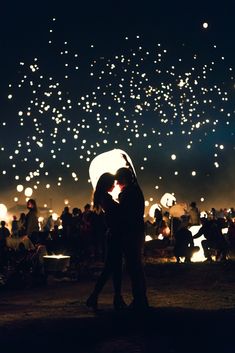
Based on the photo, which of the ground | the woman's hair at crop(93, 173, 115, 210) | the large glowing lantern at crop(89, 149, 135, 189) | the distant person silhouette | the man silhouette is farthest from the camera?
the large glowing lantern at crop(89, 149, 135, 189)

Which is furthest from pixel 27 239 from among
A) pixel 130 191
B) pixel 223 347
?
pixel 223 347

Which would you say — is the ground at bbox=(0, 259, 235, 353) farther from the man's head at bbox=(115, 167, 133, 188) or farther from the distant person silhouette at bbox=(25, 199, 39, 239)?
the distant person silhouette at bbox=(25, 199, 39, 239)

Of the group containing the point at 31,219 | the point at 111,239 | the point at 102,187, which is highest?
the point at 31,219

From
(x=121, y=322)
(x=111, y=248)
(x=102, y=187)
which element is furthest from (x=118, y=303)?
(x=102, y=187)

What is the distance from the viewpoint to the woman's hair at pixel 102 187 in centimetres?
752

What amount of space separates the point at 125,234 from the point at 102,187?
767mm

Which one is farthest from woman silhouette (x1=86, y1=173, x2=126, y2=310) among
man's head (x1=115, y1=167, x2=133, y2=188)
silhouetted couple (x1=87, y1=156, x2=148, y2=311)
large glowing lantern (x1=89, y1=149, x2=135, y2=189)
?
large glowing lantern (x1=89, y1=149, x2=135, y2=189)

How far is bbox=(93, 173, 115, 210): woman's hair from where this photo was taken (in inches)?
296

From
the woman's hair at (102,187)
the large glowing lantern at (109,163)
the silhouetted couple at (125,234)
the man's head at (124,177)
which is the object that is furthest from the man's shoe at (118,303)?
the large glowing lantern at (109,163)

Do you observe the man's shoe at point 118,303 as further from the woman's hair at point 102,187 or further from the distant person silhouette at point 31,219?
the distant person silhouette at point 31,219

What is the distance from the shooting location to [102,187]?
753 centimetres

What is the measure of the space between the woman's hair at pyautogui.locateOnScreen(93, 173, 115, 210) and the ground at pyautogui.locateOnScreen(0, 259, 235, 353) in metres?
1.45

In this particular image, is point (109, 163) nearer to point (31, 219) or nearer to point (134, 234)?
point (31, 219)

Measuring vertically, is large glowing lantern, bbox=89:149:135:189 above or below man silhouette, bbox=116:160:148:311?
above
